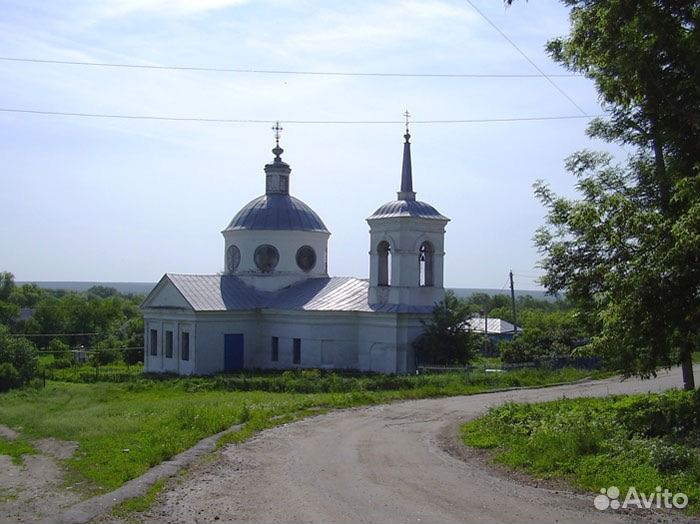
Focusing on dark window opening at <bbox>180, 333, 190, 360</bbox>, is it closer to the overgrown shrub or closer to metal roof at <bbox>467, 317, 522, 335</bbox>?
the overgrown shrub

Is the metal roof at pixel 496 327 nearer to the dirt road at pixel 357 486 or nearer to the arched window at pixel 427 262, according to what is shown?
the arched window at pixel 427 262

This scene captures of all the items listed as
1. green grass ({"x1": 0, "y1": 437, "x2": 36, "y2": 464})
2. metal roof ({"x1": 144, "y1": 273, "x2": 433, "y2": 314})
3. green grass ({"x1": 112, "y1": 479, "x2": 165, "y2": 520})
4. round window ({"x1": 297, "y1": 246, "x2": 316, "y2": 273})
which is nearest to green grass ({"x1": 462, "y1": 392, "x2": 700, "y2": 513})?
green grass ({"x1": 112, "y1": 479, "x2": 165, "y2": 520})

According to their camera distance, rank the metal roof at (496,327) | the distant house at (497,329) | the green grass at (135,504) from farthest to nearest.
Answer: the metal roof at (496,327), the distant house at (497,329), the green grass at (135,504)

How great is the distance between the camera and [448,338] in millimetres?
32094

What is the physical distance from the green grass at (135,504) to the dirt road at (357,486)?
0.52 ft

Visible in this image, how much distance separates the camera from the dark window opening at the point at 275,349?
37.3 meters

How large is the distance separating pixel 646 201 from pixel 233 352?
24.2 metres

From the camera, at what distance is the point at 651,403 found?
16.9m

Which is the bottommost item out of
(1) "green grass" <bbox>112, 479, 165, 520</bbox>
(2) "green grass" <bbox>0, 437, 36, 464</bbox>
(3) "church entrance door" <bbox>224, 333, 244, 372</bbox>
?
(2) "green grass" <bbox>0, 437, 36, 464</bbox>

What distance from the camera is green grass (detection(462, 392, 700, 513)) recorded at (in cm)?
1173

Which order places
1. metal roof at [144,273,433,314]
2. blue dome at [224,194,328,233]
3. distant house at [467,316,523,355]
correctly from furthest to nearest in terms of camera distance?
distant house at [467,316,523,355] → blue dome at [224,194,328,233] → metal roof at [144,273,433,314]

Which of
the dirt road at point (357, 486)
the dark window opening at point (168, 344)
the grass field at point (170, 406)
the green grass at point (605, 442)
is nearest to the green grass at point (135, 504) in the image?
the dirt road at point (357, 486)

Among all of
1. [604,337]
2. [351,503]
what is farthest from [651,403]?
[351,503]

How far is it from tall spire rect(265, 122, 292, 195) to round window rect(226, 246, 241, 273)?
3.44 metres
